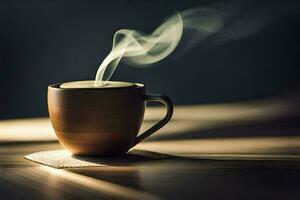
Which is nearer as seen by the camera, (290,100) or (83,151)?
(83,151)

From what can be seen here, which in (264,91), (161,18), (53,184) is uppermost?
(161,18)

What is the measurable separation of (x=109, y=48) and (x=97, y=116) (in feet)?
1.97

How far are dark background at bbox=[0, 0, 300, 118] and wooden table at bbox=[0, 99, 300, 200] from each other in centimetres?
22

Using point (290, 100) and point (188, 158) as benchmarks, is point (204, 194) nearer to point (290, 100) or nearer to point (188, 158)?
point (188, 158)

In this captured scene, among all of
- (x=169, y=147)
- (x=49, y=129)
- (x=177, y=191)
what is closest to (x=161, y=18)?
(x=49, y=129)

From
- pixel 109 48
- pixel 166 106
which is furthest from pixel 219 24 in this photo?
pixel 166 106

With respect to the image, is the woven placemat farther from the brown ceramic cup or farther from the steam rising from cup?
the steam rising from cup

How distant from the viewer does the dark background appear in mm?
1223

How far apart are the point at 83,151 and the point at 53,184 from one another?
0.11m

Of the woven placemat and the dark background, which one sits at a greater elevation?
the dark background

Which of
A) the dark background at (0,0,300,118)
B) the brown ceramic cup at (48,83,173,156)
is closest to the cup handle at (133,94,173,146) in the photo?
the brown ceramic cup at (48,83,173,156)

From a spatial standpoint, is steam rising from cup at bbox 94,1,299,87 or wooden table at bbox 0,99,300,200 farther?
steam rising from cup at bbox 94,1,299,87

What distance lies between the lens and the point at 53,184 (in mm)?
587

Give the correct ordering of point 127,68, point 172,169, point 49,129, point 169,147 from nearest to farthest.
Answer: point 172,169 → point 169,147 → point 49,129 → point 127,68
